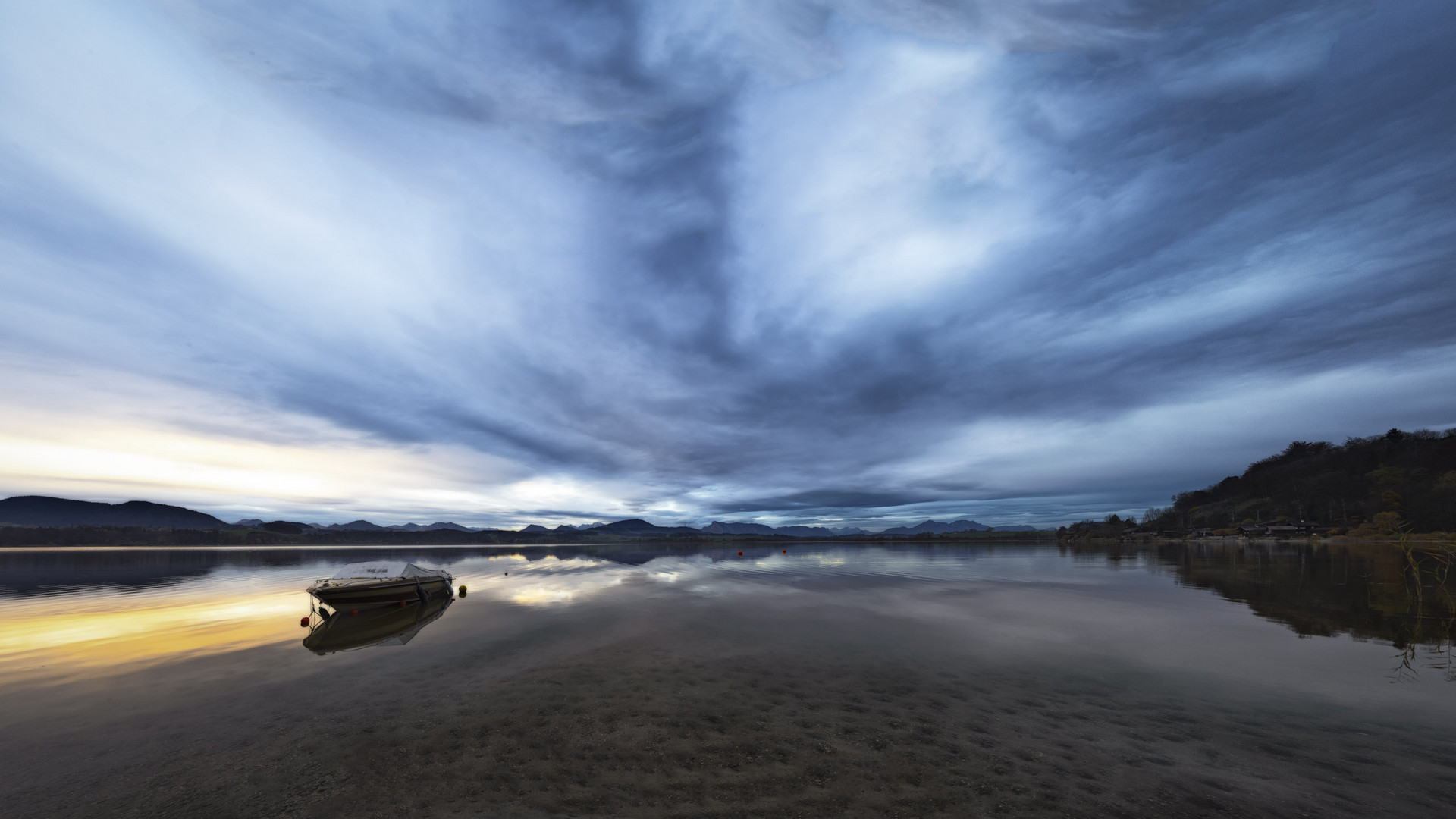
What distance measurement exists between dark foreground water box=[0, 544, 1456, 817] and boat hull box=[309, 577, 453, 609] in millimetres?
1312

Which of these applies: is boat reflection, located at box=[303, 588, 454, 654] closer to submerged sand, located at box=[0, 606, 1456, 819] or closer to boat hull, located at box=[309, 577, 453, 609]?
boat hull, located at box=[309, 577, 453, 609]

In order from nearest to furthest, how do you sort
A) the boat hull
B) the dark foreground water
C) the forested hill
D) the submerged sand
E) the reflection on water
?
the submerged sand, the dark foreground water, the reflection on water, the boat hull, the forested hill

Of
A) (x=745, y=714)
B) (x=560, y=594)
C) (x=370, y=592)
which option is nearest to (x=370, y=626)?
(x=370, y=592)

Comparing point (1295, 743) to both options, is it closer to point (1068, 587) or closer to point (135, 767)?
point (135, 767)

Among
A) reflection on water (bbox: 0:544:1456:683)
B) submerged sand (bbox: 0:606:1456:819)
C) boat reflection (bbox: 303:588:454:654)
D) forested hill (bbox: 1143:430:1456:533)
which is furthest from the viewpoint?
forested hill (bbox: 1143:430:1456:533)

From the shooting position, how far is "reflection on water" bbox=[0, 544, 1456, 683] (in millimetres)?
21547

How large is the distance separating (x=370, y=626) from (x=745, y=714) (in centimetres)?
2491

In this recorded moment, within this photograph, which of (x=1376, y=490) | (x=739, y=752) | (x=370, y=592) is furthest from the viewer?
(x=1376, y=490)

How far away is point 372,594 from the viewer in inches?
1184

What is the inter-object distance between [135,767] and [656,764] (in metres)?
11.7

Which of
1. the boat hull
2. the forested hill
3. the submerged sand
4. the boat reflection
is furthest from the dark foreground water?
the forested hill

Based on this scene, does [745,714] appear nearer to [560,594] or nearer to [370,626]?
[370,626]

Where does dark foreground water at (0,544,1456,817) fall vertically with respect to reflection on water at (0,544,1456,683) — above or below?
above

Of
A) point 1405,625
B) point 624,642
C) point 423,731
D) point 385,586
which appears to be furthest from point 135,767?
point 1405,625
